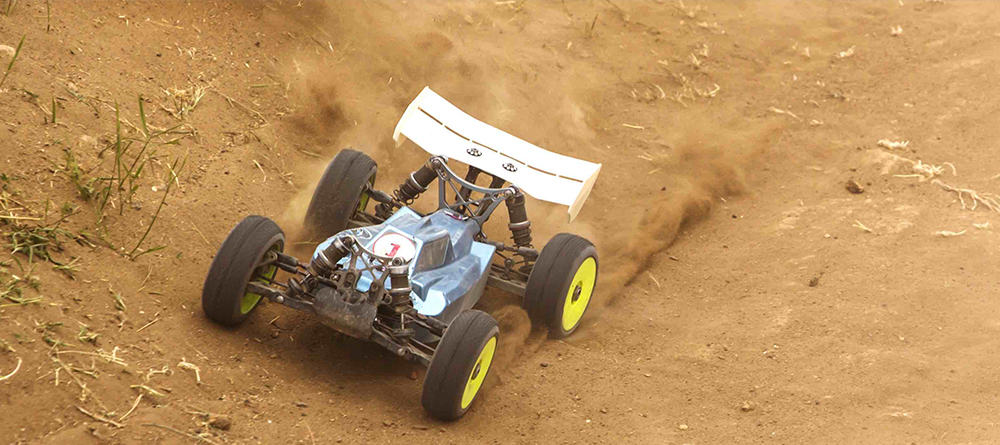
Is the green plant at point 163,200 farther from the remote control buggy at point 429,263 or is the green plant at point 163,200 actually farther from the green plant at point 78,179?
the remote control buggy at point 429,263

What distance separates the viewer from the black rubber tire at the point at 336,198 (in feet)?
22.1

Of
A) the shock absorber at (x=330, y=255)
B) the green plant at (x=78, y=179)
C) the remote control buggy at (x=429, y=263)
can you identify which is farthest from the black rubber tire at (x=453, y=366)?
the green plant at (x=78, y=179)

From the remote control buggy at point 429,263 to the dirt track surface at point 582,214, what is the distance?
0.29 meters

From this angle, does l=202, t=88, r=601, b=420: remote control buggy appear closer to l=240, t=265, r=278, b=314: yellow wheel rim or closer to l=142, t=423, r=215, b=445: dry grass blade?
l=240, t=265, r=278, b=314: yellow wheel rim

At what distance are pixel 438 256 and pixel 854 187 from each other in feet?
14.0

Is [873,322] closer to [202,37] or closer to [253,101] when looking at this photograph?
[253,101]

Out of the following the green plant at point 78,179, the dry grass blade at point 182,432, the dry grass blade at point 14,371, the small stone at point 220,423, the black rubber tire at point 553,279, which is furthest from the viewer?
the black rubber tire at point 553,279

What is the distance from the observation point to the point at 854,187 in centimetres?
866

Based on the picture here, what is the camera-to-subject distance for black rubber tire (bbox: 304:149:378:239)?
22.1 ft

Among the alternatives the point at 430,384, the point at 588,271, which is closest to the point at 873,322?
the point at 588,271

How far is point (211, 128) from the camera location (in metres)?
7.72

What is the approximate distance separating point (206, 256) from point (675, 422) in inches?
122

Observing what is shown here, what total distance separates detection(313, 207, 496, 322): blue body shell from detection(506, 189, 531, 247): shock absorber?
27cm

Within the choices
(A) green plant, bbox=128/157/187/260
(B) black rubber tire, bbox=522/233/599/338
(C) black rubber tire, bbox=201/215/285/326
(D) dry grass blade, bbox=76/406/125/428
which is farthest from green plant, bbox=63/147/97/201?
(B) black rubber tire, bbox=522/233/599/338
